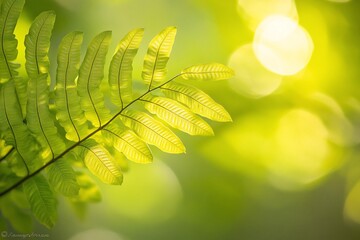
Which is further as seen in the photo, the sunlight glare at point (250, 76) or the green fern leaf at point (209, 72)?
the sunlight glare at point (250, 76)

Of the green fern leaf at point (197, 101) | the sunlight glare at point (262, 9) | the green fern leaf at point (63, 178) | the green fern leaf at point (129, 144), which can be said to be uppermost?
the sunlight glare at point (262, 9)

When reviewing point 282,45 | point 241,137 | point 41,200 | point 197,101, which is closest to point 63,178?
point 41,200

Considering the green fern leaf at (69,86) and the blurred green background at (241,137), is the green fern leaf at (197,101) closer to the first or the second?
the green fern leaf at (69,86)

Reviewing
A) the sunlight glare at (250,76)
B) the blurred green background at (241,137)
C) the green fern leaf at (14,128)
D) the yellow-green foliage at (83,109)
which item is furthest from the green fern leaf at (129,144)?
the sunlight glare at (250,76)

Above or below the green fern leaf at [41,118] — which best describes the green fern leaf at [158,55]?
above

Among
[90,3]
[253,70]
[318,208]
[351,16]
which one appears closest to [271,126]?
[253,70]

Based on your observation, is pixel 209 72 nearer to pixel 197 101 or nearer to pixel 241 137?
pixel 197 101
